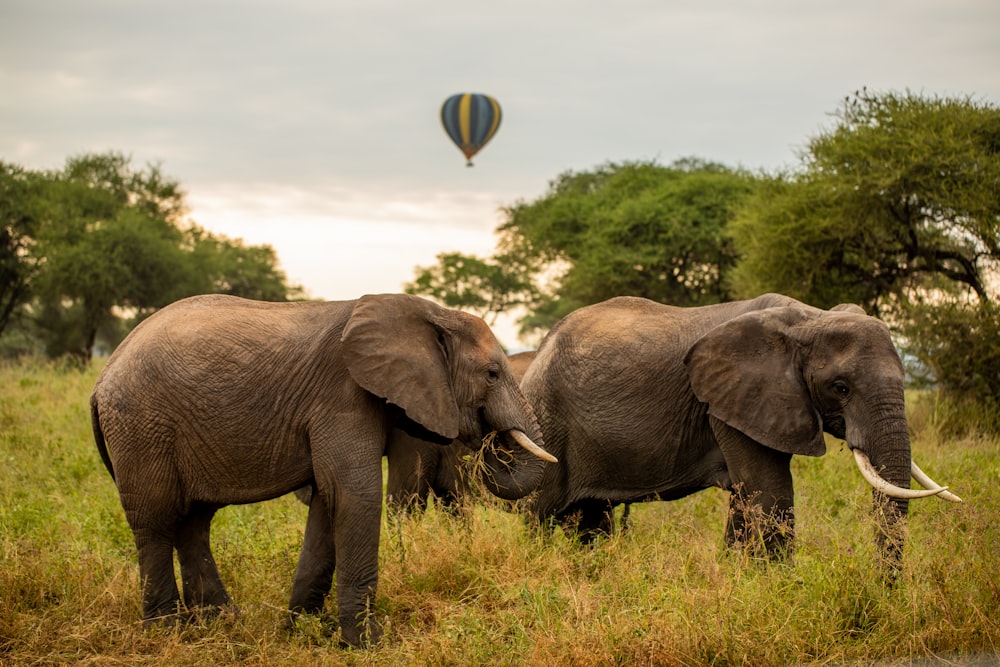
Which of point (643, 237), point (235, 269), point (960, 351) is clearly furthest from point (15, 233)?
point (960, 351)

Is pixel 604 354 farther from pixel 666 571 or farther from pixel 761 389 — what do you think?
pixel 666 571

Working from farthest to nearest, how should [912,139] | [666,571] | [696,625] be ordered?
[912,139] → [666,571] → [696,625]

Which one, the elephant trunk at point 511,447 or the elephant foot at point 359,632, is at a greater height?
the elephant trunk at point 511,447

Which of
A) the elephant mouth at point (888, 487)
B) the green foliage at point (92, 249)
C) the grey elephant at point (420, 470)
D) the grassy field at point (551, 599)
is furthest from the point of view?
the green foliage at point (92, 249)

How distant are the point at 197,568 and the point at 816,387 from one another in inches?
148

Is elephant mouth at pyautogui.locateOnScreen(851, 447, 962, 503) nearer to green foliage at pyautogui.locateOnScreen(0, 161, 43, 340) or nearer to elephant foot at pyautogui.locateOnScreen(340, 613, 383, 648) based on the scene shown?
elephant foot at pyautogui.locateOnScreen(340, 613, 383, 648)

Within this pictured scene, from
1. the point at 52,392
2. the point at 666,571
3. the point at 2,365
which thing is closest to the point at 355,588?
the point at 666,571

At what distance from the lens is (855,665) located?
18.1 ft

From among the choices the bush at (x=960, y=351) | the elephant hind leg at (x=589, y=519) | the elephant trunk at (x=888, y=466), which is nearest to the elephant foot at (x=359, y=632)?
the elephant hind leg at (x=589, y=519)

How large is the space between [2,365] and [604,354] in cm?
1555

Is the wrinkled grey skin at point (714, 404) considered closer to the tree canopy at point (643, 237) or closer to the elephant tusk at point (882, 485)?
the elephant tusk at point (882, 485)

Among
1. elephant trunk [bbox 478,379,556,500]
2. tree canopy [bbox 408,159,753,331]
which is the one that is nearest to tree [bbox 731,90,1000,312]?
tree canopy [bbox 408,159,753,331]

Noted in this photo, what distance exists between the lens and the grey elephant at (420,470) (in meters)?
9.04

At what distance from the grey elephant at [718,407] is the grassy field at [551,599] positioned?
0.27 meters
